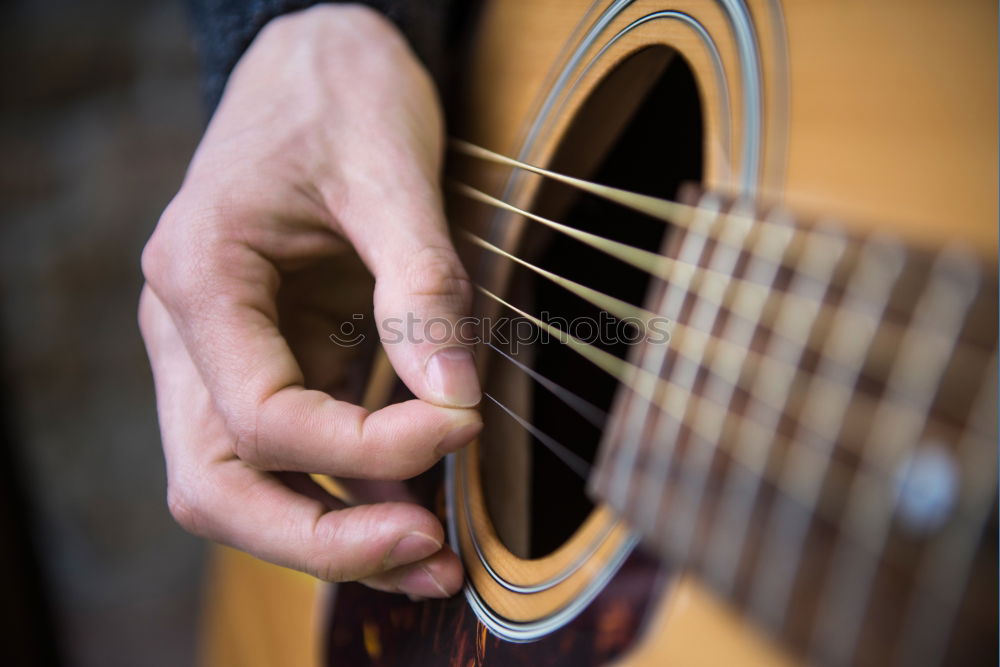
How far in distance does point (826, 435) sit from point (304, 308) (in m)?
0.34

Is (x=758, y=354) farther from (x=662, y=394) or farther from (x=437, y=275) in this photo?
(x=437, y=275)

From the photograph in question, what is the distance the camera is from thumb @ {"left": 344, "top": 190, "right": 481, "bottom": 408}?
1.14 ft

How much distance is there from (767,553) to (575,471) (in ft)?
0.75

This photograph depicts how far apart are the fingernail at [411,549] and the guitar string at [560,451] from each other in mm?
101

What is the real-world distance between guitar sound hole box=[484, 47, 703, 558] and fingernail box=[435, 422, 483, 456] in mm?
85

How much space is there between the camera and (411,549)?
0.38m

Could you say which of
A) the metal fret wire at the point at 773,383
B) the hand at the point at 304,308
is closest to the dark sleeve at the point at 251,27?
the hand at the point at 304,308

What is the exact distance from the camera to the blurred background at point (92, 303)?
1247 millimetres

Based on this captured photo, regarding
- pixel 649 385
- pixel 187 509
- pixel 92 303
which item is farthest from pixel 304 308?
pixel 92 303

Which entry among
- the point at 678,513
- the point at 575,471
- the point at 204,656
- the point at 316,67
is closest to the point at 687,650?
the point at 678,513

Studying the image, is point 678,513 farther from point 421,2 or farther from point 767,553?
point 421,2

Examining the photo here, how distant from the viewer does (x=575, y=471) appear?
468 mm

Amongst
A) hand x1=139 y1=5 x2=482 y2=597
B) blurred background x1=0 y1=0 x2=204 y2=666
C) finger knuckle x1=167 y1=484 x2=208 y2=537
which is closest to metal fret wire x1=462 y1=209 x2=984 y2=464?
hand x1=139 y1=5 x2=482 y2=597

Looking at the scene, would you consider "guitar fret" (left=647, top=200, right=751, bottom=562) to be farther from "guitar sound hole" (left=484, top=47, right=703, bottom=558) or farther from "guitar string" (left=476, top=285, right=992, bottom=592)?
"guitar sound hole" (left=484, top=47, right=703, bottom=558)
